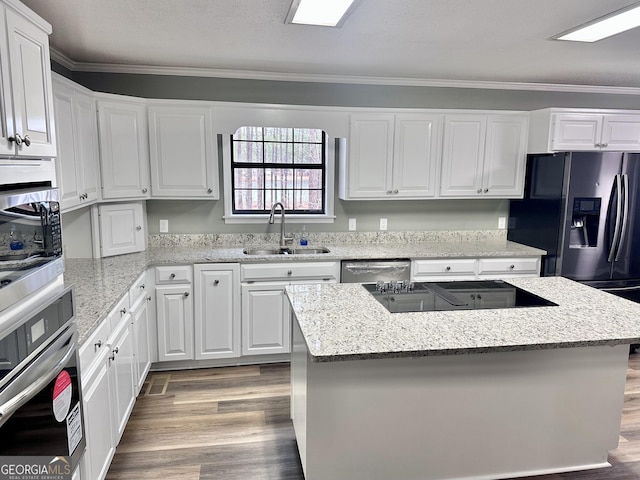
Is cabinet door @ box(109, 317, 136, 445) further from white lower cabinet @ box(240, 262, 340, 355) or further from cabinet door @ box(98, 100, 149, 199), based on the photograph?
cabinet door @ box(98, 100, 149, 199)

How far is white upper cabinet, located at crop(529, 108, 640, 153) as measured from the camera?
3852mm

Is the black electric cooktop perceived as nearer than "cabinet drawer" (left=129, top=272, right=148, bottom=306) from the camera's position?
Yes

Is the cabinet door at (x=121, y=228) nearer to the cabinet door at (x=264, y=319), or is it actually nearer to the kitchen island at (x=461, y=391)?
the cabinet door at (x=264, y=319)

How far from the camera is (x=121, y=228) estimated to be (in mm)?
3533

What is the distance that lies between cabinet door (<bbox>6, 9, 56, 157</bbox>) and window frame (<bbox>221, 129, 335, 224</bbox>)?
7.28 feet

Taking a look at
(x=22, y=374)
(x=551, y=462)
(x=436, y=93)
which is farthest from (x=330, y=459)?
(x=436, y=93)

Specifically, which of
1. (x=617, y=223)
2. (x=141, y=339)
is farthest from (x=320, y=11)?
(x=617, y=223)

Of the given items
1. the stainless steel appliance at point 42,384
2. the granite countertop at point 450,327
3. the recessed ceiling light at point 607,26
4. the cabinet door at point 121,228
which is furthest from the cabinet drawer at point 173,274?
the recessed ceiling light at point 607,26

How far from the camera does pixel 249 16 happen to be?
2.44 metres

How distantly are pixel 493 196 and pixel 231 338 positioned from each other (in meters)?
2.64

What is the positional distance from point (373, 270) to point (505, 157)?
5.40 ft

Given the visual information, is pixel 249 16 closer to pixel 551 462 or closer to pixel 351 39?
pixel 351 39

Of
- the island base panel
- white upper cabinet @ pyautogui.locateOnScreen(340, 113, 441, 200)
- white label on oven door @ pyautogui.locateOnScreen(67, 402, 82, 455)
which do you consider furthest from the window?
white label on oven door @ pyautogui.locateOnScreen(67, 402, 82, 455)

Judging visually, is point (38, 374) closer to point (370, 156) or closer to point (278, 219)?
point (278, 219)
